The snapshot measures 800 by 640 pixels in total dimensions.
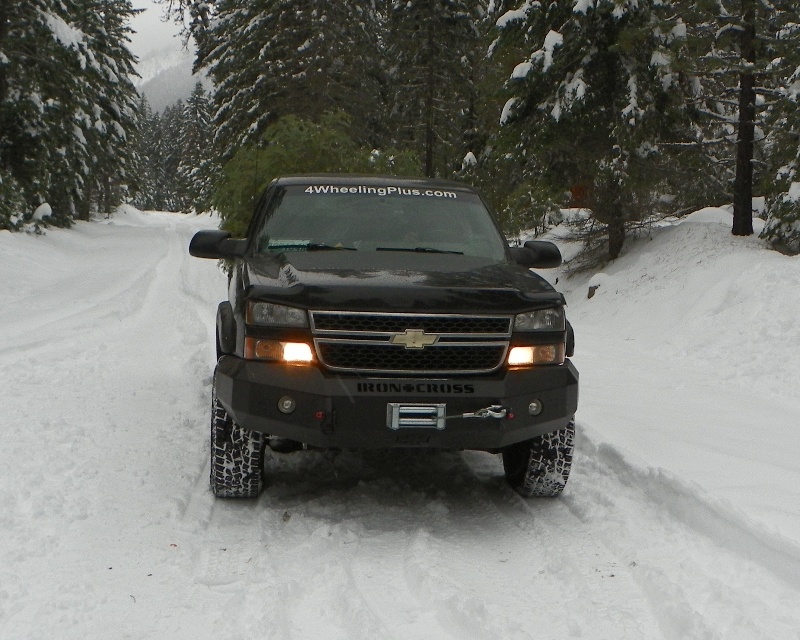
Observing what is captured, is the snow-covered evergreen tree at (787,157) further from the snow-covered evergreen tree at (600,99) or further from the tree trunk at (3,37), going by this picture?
the tree trunk at (3,37)

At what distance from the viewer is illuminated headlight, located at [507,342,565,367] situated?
4355mm

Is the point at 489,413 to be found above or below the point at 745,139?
below

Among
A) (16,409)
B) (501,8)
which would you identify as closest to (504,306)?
(16,409)

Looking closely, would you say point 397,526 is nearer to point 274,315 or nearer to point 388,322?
point 388,322

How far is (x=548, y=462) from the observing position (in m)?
4.77

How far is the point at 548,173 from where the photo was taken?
16047 millimetres

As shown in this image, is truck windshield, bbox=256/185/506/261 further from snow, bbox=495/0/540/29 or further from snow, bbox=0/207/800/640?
snow, bbox=495/0/540/29

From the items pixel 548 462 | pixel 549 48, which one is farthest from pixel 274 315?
pixel 549 48

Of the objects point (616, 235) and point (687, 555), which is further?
point (616, 235)

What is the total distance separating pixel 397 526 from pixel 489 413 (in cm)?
81

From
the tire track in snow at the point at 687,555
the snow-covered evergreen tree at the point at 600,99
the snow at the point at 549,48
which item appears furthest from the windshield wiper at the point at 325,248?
the snow at the point at 549,48

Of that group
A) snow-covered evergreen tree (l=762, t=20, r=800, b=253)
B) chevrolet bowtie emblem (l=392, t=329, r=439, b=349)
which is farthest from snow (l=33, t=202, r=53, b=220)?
chevrolet bowtie emblem (l=392, t=329, r=439, b=349)

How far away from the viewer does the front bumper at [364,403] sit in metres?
4.12

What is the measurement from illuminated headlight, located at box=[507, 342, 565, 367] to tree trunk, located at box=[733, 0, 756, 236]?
34.4ft
